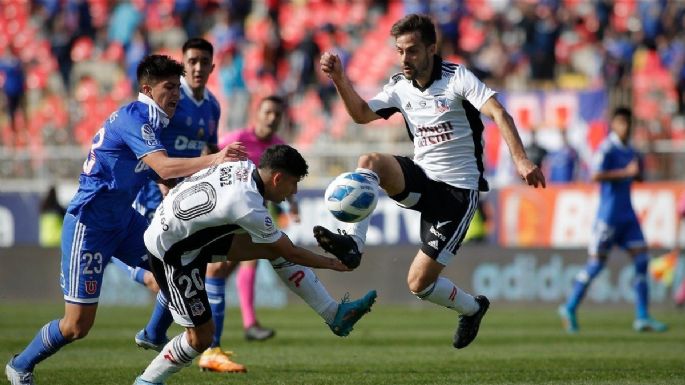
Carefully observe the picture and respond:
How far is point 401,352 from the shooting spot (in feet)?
39.2

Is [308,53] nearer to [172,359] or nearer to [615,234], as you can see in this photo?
[615,234]

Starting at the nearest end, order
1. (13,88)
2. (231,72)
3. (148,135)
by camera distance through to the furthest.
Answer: (148,135)
(231,72)
(13,88)

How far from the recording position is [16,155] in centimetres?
2223

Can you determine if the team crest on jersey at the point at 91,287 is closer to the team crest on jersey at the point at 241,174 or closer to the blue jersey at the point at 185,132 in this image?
the team crest on jersey at the point at 241,174

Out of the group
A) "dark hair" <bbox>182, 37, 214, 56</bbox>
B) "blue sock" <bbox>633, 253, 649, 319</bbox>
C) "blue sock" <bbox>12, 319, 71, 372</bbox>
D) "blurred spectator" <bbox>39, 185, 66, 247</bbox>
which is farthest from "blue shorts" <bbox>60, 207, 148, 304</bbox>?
"blurred spectator" <bbox>39, 185, 66, 247</bbox>

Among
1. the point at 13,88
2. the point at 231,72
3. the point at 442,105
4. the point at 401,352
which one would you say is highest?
the point at 231,72

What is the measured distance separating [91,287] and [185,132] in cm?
259

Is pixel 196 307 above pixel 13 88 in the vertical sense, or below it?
below

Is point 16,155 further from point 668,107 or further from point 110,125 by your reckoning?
point 110,125

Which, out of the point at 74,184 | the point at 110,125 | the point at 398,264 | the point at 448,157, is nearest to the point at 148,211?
the point at 110,125

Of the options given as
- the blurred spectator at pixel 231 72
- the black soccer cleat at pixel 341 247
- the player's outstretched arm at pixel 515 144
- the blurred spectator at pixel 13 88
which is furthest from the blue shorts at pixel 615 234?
the blurred spectator at pixel 13 88

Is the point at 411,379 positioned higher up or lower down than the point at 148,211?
lower down

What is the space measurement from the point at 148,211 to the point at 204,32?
1705 centimetres

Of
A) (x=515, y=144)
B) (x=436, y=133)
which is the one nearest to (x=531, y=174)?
(x=515, y=144)
